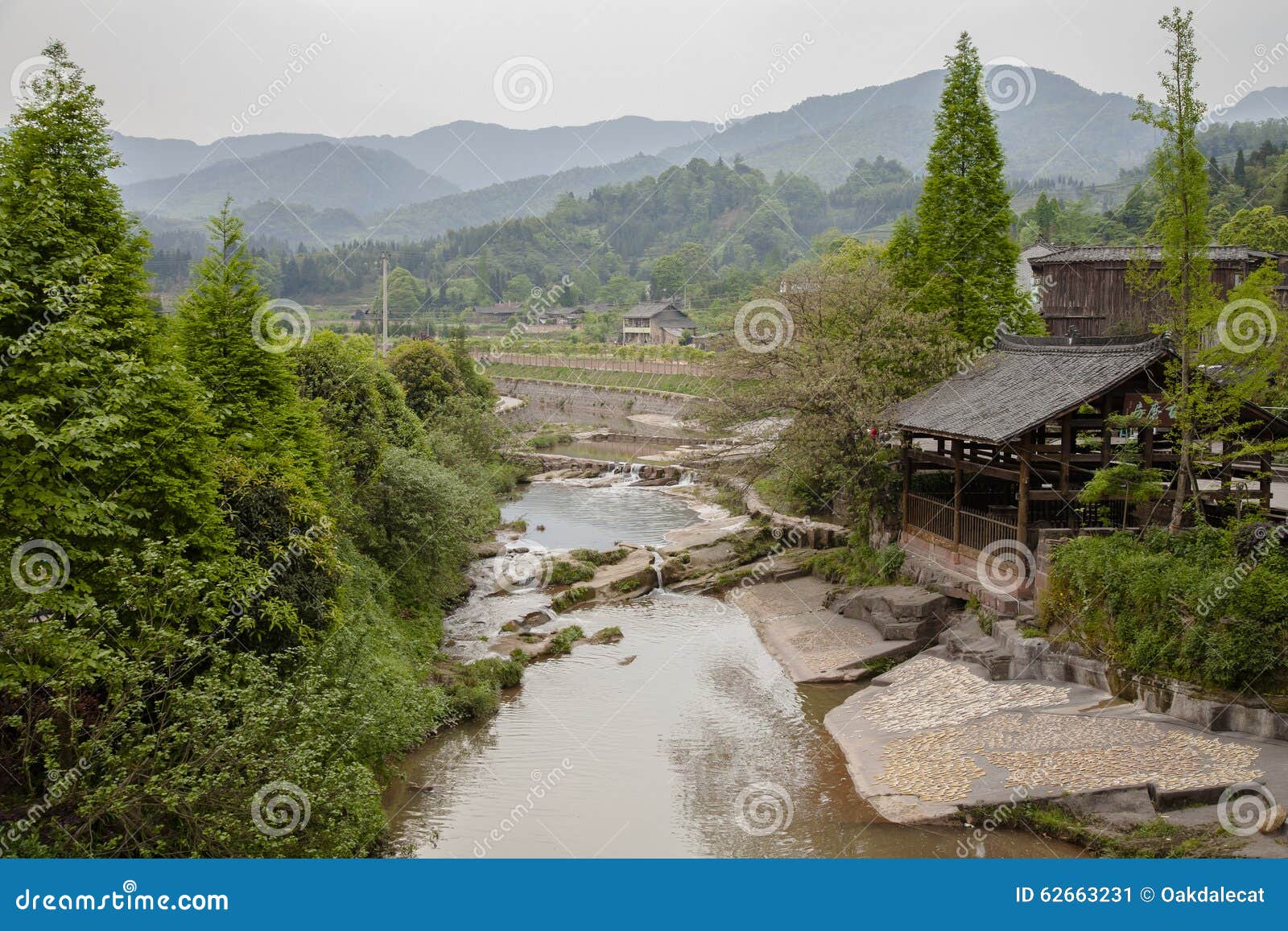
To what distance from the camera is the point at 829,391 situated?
25.5 metres

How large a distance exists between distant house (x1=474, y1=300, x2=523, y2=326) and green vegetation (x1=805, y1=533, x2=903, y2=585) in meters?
112

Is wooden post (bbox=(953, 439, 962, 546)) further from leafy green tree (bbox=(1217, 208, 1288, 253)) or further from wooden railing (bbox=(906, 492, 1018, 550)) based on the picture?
leafy green tree (bbox=(1217, 208, 1288, 253))

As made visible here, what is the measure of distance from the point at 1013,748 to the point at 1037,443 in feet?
29.0

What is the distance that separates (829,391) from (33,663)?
1883 centimetres

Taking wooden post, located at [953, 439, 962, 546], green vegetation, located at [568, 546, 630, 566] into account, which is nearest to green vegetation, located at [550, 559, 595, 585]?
green vegetation, located at [568, 546, 630, 566]

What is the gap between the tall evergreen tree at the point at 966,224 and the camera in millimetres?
31844

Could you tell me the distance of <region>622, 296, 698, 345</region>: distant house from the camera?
361 feet

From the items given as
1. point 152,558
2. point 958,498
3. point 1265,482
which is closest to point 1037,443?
point 958,498

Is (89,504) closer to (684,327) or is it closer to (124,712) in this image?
(124,712)

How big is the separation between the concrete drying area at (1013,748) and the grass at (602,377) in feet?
174

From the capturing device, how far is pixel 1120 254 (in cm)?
4222

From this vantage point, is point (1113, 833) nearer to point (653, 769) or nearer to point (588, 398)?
point (653, 769)

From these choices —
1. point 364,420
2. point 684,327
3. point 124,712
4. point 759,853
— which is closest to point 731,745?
point 759,853

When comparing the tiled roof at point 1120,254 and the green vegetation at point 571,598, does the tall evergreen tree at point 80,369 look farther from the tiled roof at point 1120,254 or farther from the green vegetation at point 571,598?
the tiled roof at point 1120,254
